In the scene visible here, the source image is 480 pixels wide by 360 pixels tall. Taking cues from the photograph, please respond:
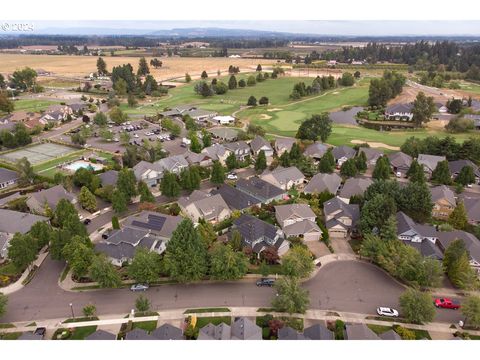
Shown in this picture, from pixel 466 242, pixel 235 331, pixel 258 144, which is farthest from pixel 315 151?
pixel 235 331

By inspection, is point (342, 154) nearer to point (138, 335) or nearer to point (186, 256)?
point (186, 256)

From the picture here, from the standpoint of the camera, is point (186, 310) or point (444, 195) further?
point (444, 195)

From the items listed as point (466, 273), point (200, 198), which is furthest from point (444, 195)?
point (200, 198)

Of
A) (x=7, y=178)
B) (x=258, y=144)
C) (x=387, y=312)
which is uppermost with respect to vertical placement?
(x=258, y=144)

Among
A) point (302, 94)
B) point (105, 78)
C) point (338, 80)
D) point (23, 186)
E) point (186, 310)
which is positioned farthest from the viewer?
point (105, 78)

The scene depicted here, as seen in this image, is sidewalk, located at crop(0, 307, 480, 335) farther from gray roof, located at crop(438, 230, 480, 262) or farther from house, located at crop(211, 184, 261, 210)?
house, located at crop(211, 184, 261, 210)

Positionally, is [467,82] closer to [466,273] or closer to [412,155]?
[412,155]

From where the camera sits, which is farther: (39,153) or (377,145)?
(377,145)

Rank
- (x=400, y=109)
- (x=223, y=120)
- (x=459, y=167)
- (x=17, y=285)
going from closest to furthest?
(x=17, y=285) → (x=459, y=167) → (x=223, y=120) → (x=400, y=109)
